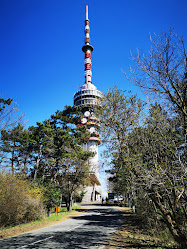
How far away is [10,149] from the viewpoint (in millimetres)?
21969

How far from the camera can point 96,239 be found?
959 cm

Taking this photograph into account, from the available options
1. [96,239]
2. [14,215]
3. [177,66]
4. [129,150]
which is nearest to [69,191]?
[14,215]

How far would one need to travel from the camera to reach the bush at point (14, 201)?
13.6 metres

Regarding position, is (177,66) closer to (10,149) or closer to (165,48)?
(165,48)

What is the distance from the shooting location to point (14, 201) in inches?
547

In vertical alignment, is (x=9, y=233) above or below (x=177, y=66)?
below

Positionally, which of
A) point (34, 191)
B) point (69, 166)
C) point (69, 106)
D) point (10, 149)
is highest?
point (69, 106)

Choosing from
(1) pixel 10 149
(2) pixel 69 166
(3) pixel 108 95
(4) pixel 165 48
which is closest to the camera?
(4) pixel 165 48

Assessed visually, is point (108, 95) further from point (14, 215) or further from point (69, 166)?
point (69, 166)

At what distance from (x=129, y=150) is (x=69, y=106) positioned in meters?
17.1

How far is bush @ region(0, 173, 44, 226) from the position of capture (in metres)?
13.6

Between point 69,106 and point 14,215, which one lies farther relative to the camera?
point 69,106

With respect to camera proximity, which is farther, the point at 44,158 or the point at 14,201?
the point at 44,158

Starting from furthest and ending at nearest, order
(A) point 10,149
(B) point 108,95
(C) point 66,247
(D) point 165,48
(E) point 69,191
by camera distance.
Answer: (E) point 69,191 → (A) point 10,149 → (B) point 108,95 → (C) point 66,247 → (D) point 165,48
